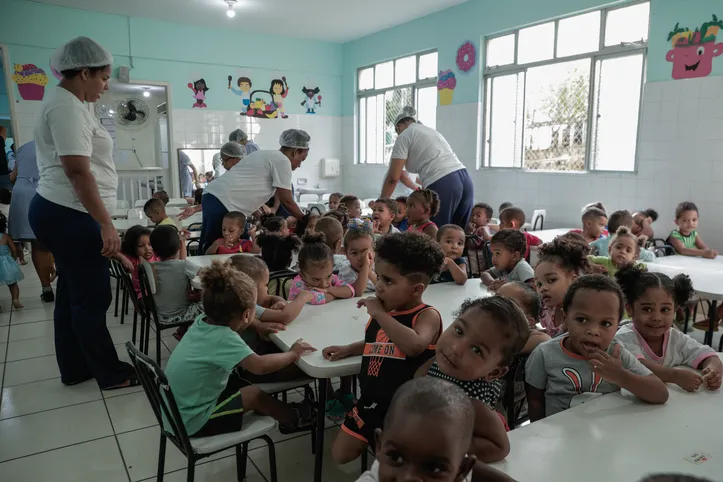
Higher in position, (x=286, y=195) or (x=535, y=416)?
(x=286, y=195)

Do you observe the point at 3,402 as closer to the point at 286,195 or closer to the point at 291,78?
the point at 286,195

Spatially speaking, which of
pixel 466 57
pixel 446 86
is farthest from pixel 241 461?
pixel 446 86

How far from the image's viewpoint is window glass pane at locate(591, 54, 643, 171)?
559cm

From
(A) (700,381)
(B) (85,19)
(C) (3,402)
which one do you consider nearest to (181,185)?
(B) (85,19)

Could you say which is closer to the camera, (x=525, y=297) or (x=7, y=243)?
(x=525, y=297)

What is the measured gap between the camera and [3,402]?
112 inches

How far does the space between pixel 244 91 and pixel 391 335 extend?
27.7ft

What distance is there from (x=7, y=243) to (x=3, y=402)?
2.45m

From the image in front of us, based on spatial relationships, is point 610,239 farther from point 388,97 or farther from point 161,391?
point 388,97

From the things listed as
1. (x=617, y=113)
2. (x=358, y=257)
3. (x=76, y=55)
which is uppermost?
(x=617, y=113)

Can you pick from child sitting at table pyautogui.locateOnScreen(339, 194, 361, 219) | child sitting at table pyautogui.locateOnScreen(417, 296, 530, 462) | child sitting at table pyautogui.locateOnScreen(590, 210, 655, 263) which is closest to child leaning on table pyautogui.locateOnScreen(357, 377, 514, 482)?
child sitting at table pyautogui.locateOnScreen(417, 296, 530, 462)

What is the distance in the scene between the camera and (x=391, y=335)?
1.57m

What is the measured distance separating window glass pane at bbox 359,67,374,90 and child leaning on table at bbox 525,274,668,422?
8594 millimetres

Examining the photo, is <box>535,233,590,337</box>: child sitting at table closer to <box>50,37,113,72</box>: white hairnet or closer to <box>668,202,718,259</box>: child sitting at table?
<box>50,37,113,72</box>: white hairnet
